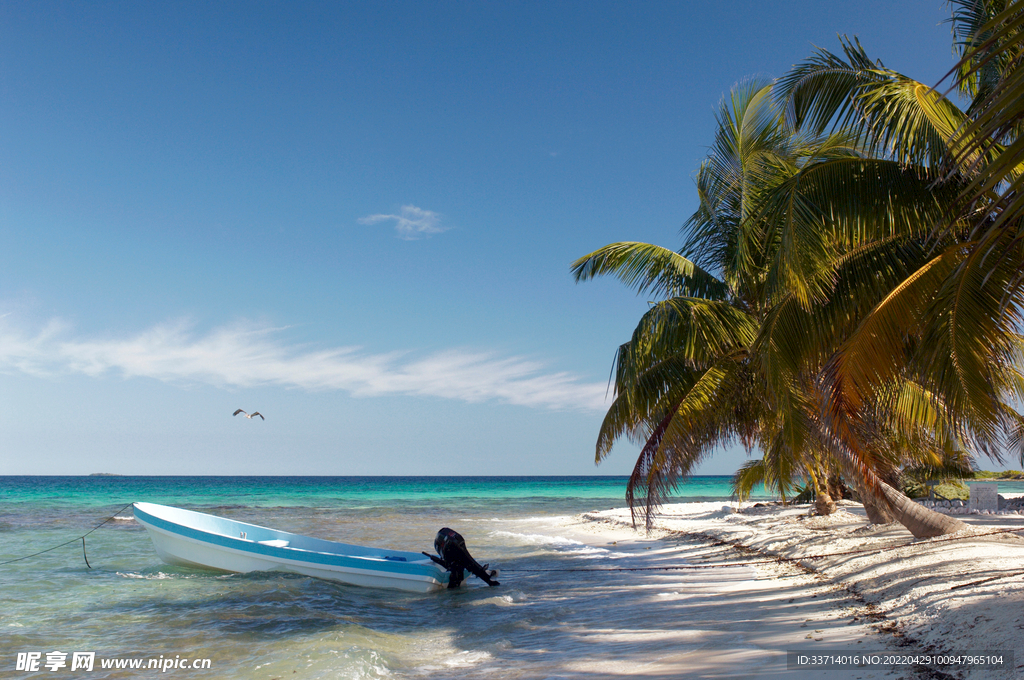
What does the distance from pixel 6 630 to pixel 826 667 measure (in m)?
9.59

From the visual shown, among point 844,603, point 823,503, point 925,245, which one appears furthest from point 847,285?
point 823,503

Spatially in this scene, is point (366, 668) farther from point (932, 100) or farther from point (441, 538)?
point (932, 100)

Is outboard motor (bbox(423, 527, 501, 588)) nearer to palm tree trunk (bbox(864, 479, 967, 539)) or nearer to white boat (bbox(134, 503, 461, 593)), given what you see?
white boat (bbox(134, 503, 461, 593))

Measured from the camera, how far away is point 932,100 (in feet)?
19.6

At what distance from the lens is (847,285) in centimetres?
693

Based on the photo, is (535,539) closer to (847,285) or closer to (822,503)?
(822,503)

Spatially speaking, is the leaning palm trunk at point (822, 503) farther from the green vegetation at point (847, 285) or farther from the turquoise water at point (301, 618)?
the turquoise water at point (301, 618)

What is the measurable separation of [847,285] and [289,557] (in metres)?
10.0

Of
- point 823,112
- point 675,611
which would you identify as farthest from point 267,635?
point 823,112

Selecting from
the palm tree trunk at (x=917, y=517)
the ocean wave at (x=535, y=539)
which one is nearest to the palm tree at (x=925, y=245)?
the palm tree trunk at (x=917, y=517)

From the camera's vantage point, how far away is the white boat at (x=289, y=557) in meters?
10.8

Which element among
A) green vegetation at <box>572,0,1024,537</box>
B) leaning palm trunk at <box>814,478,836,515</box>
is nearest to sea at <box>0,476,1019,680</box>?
green vegetation at <box>572,0,1024,537</box>

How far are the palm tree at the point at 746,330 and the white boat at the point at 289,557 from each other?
156 inches

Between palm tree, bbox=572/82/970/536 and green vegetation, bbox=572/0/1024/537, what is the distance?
0.03 metres
